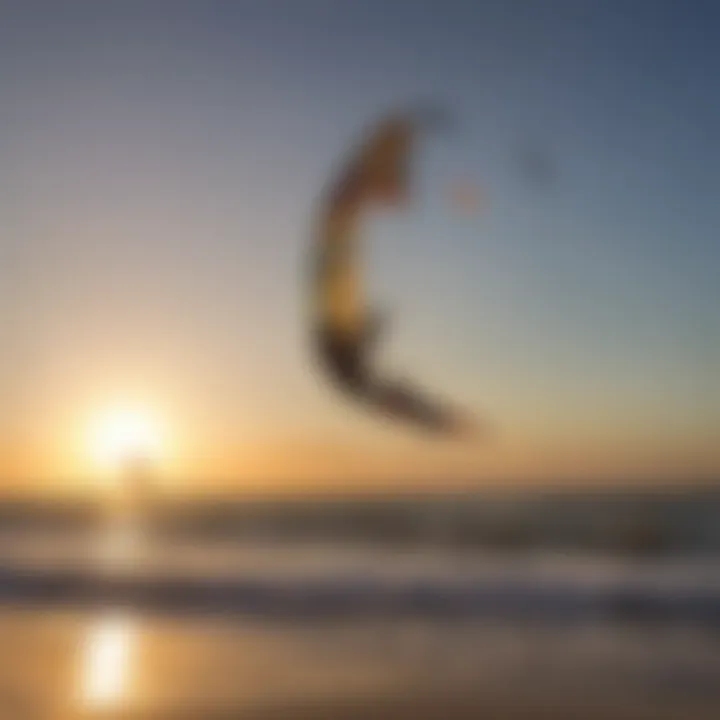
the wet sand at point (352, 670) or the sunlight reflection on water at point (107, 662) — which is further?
the sunlight reflection on water at point (107, 662)

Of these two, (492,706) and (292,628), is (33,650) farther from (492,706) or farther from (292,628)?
(492,706)

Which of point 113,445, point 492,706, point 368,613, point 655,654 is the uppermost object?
point 113,445

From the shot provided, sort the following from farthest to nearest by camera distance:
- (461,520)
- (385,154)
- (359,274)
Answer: (461,520) < (385,154) < (359,274)

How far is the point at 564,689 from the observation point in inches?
144

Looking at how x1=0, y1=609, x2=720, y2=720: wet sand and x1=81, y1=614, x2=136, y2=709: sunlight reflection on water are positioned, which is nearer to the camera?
x1=0, y1=609, x2=720, y2=720: wet sand

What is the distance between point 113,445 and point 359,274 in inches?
48.3

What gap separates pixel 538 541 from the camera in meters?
7.04

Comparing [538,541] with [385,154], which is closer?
[385,154]

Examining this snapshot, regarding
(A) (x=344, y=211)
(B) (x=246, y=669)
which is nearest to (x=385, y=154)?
(A) (x=344, y=211)

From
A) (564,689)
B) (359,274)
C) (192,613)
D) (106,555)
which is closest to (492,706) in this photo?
(564,689)

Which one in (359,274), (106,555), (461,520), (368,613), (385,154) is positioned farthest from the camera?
(461,520)

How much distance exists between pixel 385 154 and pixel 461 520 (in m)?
3.35

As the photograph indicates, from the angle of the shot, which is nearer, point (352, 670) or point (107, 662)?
point (352, 670)

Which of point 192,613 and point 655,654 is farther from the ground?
point 192,613
